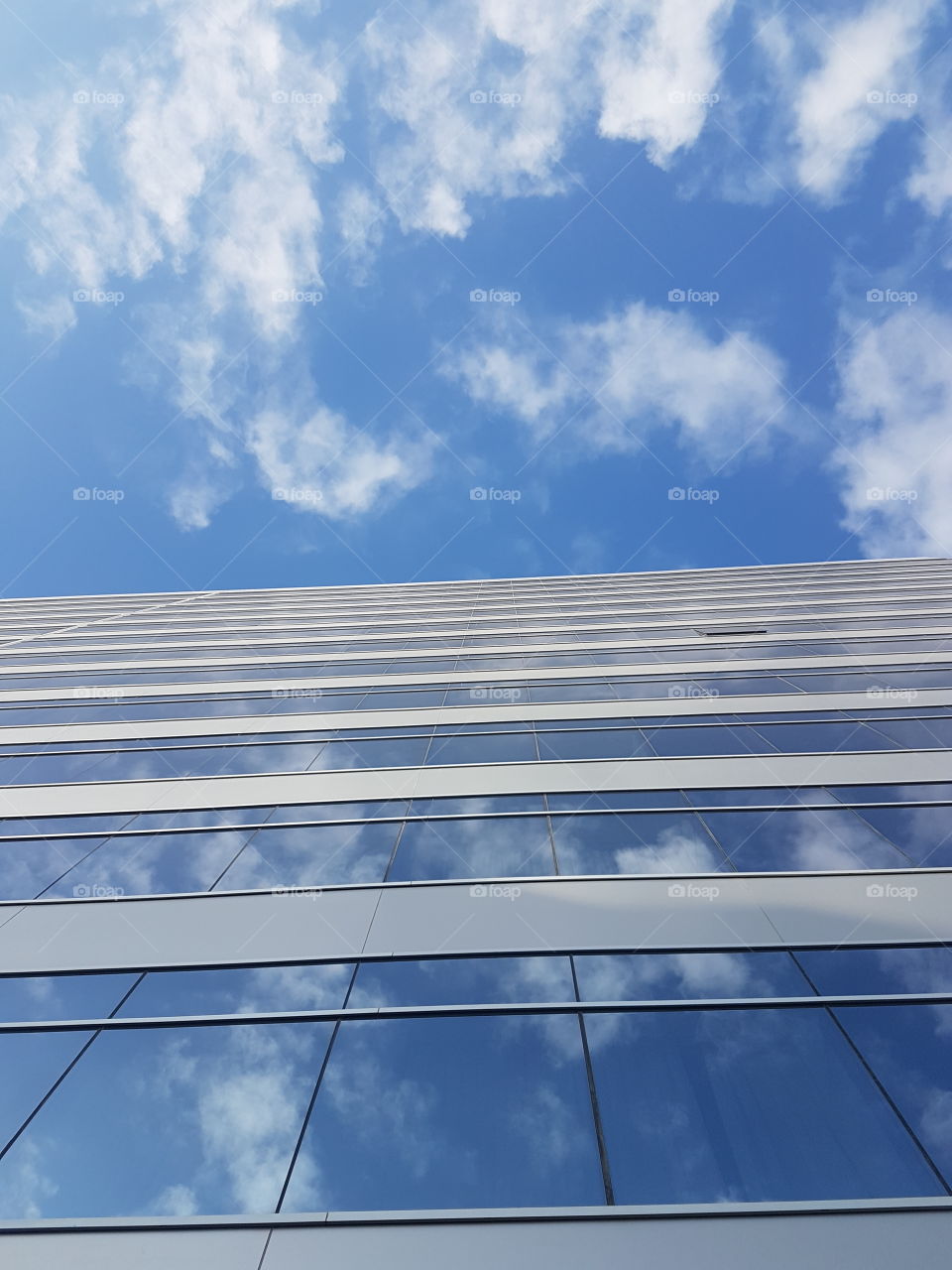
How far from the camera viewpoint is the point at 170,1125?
5.56m

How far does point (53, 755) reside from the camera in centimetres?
1383

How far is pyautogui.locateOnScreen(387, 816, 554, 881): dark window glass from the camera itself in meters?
8.64

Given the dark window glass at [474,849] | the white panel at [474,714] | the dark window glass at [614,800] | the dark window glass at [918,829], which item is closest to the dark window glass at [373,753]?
the white panel at [474,714]

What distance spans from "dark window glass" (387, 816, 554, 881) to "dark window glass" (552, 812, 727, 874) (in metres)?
0.33

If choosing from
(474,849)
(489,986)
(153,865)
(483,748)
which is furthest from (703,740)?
(153,865)

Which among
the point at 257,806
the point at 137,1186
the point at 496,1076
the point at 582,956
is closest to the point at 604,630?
the point at 257,806

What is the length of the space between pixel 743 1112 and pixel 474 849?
4.52m

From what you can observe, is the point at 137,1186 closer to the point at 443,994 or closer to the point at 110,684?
the point at 443,994

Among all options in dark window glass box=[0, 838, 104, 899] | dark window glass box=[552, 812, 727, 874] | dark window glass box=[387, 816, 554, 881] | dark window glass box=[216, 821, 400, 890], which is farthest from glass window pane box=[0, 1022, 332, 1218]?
dark window glass box=[552, 812, 727, 874]

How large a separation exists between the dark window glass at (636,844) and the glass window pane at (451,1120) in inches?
105

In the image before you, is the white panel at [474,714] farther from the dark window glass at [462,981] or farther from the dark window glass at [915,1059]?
the dark window glass at [915,1059]

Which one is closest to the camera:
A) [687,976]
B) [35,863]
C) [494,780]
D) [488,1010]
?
[488,1010]

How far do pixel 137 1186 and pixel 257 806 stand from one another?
5988 millimetres

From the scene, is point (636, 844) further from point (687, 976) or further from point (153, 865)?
point (153, 865)
